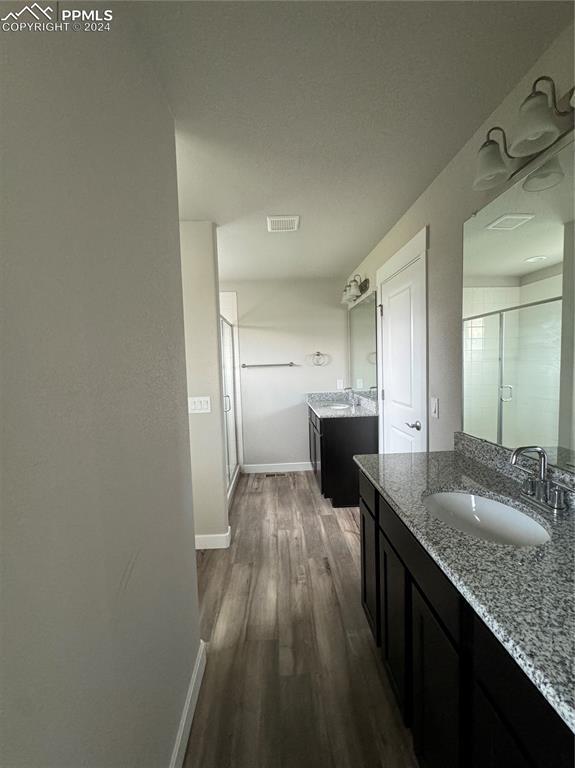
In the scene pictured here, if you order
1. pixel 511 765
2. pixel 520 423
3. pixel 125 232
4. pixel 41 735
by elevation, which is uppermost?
pixel 125 232

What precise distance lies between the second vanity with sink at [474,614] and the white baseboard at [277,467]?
2.79 meters

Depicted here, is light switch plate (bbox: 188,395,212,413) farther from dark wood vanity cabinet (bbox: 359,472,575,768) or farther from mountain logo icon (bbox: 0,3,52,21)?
mountain logo icon (bbox: 0,3,52,21)

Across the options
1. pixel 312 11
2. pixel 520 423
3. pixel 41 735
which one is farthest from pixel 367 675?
pixel 312 11

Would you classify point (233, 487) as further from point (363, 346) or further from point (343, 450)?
point (363, 346)

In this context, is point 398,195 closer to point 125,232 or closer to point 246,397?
point 125,232

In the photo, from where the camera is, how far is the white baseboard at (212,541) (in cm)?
256

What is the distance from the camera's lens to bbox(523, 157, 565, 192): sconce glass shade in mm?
1118

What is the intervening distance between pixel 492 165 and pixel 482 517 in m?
1.35

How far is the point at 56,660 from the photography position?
1.86 ft

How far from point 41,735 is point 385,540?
1.17m

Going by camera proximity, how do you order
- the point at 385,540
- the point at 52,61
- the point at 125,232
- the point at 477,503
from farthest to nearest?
the point at 385,540, the point at 477,503, the point at 125,232, the point at 52,61

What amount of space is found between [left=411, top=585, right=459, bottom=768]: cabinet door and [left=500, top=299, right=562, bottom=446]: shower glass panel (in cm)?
79

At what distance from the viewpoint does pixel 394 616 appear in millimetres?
1271

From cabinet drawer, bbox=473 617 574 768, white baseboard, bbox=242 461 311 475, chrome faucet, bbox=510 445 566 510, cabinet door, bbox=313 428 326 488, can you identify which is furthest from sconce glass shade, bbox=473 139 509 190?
white baseboard, bbox=242 461 311 475
